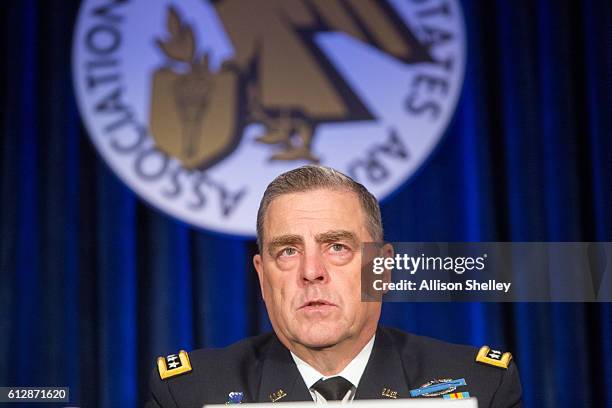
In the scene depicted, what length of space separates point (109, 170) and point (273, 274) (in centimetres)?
92

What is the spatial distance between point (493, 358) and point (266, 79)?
123 centimetres

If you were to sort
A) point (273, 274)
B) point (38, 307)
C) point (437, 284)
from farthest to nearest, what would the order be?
point (38, 307) → point (437, 284) → point (273, 274)

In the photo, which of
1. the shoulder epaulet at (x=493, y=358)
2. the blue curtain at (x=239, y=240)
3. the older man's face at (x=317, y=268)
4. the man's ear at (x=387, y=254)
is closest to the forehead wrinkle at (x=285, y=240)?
the older man's face at (x=317, y=268)

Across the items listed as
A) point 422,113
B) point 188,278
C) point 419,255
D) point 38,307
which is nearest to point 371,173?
point 422,113

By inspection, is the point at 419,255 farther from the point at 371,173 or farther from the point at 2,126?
the point at 2,126

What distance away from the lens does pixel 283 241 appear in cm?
210

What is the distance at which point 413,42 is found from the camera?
2.78 m

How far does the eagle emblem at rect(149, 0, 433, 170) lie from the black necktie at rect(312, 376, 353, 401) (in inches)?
35.7

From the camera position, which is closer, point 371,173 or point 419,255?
point 419,255

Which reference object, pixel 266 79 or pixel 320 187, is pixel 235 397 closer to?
pixel 320 187

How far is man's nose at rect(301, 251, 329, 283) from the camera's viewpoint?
2047mm

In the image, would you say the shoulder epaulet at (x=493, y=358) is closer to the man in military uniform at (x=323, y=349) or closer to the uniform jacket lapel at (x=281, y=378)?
the man in military uniform at (x=323, y=349)

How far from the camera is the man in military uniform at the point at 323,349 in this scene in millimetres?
2039

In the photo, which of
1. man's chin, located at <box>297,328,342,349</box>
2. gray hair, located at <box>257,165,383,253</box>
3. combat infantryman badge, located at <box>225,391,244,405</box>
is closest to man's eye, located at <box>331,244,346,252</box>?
gray hair, located at <box>257,165,383,253</box>
